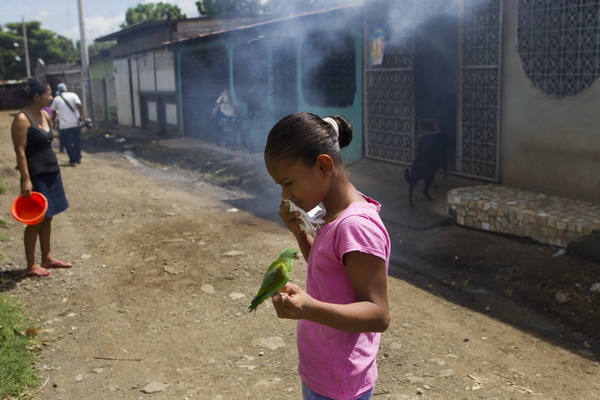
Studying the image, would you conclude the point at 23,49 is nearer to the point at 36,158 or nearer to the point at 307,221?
the point at 36,158

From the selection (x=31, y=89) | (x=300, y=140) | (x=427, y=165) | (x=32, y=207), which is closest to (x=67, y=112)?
(x=31, y=89)

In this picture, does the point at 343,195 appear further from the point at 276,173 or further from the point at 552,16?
the point at 552,16

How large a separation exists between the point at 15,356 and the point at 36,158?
7.22 feet

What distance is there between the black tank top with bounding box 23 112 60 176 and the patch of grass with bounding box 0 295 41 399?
1.32 metres

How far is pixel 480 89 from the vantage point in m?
7.59

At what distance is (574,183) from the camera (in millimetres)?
6426

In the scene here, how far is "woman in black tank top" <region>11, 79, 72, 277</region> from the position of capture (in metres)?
5.27

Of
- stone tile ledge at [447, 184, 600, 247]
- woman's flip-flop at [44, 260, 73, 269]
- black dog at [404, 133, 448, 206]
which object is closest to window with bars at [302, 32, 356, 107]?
black dog at [404, 133, 448, 206]

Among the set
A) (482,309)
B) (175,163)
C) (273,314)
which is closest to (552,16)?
(482,309)

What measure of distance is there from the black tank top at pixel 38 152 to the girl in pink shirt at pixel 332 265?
4207mm

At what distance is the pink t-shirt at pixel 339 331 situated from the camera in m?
1.69

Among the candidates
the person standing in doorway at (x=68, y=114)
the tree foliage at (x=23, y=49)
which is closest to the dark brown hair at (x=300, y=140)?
the person standing in doorway at (x=68, y=114)

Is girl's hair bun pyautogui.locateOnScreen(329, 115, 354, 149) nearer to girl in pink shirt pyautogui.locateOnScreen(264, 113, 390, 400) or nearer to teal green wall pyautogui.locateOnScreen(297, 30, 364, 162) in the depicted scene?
girl in pink shirt pyautogui.locateOnScreen(264, 113, 390, 400)

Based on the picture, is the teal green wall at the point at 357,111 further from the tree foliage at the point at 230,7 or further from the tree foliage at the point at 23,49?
the tree foliage at the point at 23,49
